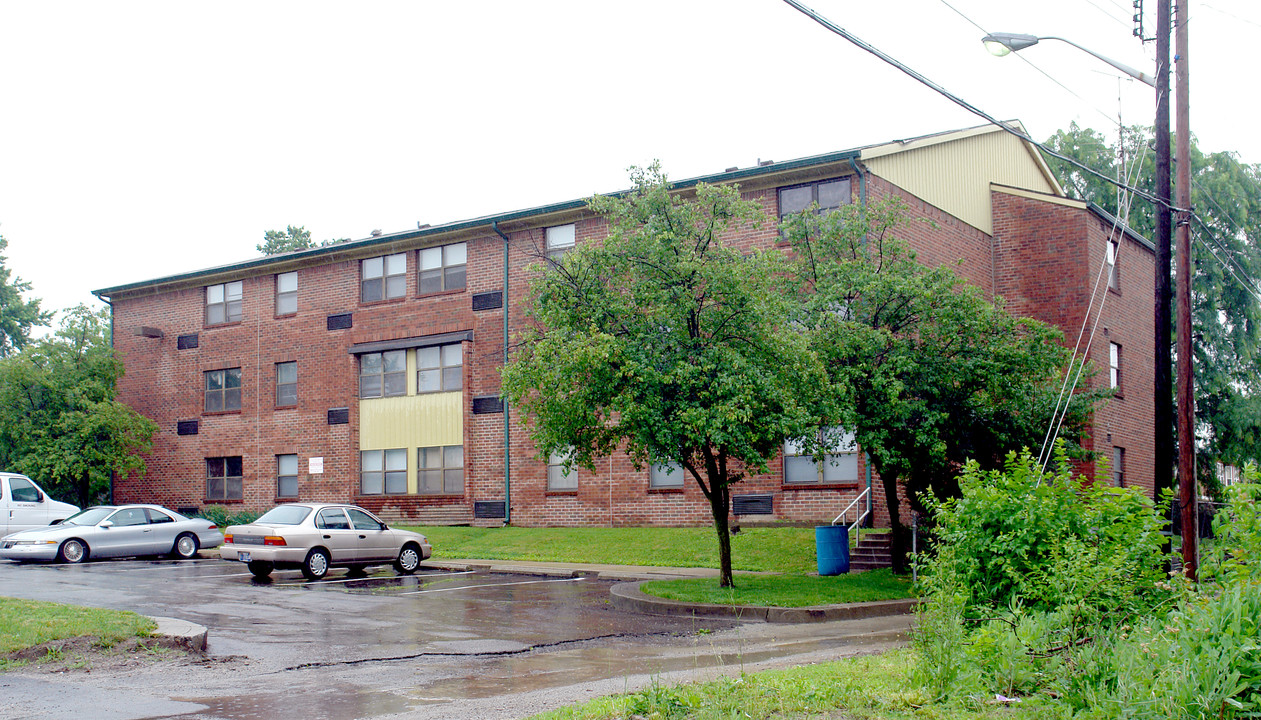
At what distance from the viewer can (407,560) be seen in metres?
21.3

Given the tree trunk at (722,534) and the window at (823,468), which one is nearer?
the tree trunk at (722,534)

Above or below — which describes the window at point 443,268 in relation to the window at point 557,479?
above

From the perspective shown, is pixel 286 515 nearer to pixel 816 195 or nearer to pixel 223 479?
pixel 816 195

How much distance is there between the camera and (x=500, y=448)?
3008 centimetres

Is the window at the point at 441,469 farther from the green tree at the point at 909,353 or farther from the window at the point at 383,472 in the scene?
the green tree at the point at 909,353

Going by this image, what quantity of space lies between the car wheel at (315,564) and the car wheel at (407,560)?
1875 mm

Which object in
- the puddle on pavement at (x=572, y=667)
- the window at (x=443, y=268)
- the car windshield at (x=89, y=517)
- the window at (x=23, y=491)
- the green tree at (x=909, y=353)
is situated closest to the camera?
the puddle on pavement at (x=572, y=667)

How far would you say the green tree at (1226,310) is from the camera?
108 ft

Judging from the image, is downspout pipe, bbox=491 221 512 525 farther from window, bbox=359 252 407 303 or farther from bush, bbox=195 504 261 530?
bush, bbox=195 504 261 530

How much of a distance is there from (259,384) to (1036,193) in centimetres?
2350

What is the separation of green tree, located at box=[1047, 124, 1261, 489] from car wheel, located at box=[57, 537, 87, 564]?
29.7 metres

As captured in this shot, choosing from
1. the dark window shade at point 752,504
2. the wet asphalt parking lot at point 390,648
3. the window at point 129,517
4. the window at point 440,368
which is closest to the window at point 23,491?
the window at point 129,517

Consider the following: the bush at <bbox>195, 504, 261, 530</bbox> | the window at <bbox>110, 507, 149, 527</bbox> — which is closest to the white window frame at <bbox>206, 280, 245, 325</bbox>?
the bush at <bbox>195, 504, 261, 530</bbox>

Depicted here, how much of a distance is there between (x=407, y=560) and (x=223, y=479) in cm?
1605
